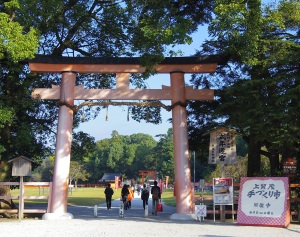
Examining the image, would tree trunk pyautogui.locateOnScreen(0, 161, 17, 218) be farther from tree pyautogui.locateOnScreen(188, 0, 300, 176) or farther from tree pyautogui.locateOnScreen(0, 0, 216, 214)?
tree pyautogui.locateOnScreen(188, 0, 300, 176)

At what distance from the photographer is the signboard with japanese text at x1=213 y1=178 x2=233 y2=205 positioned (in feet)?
35.6

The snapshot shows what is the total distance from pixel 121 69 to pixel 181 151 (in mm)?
4132

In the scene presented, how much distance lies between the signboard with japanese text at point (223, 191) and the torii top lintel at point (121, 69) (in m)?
3.49

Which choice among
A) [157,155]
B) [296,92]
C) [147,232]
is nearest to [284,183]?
[296,92]

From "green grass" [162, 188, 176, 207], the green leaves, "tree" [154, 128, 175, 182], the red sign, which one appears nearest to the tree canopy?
the green leaves

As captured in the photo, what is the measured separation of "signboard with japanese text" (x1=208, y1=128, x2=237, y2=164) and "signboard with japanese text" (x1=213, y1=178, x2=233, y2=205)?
2.46 feet

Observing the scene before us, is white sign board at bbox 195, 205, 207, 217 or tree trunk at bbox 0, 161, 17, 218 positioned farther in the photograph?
tree trunk at bbox 0, 161, 17, 218

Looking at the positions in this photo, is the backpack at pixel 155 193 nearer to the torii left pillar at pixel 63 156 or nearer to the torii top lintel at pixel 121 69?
the torii left pillar at pixel 63 156

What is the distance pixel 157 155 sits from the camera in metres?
74.6

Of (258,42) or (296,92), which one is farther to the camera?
(258,42)

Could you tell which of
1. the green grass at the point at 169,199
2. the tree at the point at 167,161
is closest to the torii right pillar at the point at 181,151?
the green grass at the point at 169,199

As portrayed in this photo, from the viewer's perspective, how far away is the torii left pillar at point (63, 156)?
1145 cm

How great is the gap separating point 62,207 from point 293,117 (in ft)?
28.8

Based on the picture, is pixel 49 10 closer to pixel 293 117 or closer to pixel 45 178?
pixel 293 117
